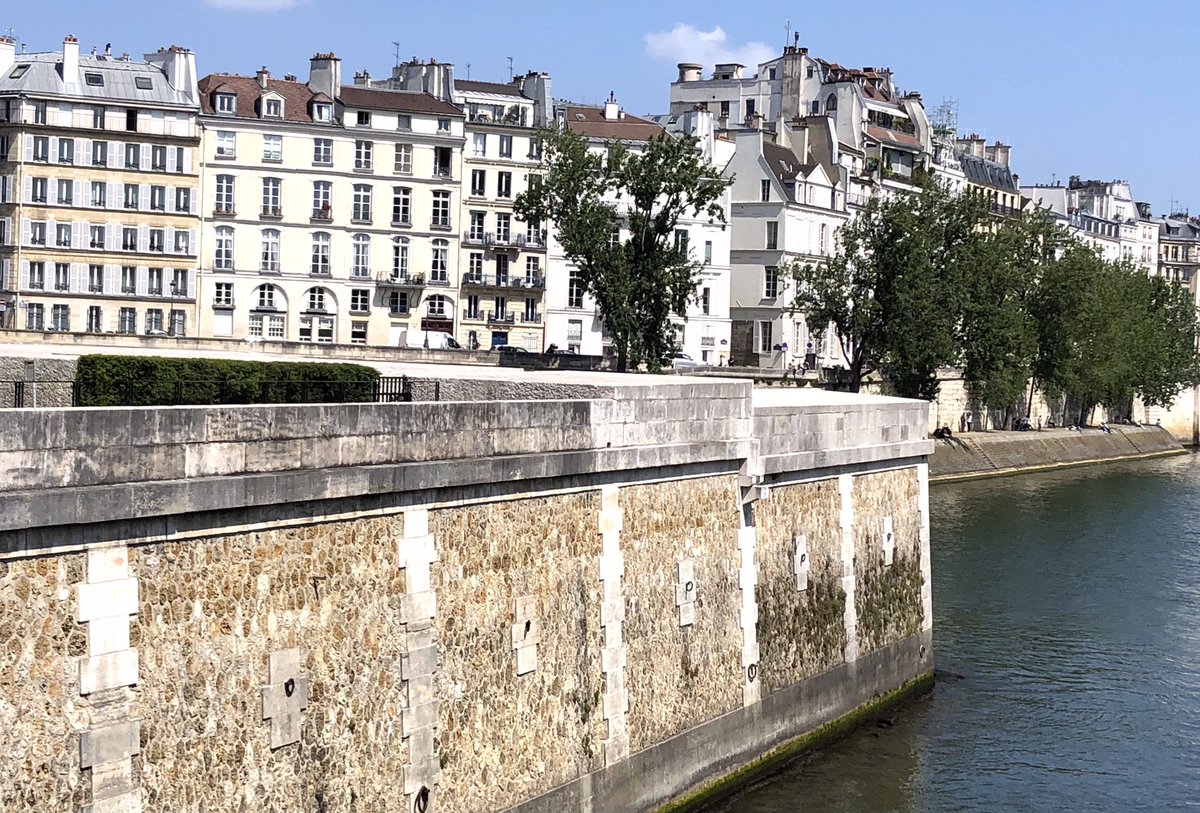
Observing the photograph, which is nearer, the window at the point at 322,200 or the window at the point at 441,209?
the window at the point at 322,200

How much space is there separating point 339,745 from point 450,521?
102 inches

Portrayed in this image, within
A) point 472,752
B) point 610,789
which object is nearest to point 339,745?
point 472,752

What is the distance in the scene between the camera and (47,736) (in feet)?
43.3

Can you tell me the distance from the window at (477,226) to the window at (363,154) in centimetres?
567

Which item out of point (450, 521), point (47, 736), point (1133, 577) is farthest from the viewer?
point (1133, 577)

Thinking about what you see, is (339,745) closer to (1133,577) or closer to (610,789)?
(610,789)

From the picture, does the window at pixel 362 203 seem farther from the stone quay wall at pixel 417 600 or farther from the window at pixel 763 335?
the stone quay wall at pixel 417 600

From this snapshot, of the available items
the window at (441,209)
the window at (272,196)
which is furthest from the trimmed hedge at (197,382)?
the window at (441,209)

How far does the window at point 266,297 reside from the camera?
73.1 m

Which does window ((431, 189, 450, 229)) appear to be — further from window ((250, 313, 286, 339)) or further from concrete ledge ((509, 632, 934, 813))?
concrete ledge ((509, 632, 934, 813))

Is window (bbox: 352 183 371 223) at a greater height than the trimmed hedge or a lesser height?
greater

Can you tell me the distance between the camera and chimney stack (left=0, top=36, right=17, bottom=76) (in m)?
70.4

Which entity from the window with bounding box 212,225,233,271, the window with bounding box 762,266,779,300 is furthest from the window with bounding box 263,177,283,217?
the window with bounding box 762,266,779,300

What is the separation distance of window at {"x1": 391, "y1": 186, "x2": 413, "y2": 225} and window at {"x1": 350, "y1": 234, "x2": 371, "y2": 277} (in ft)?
4.89
